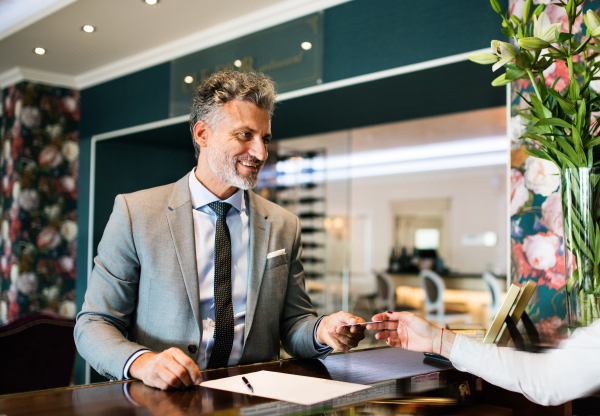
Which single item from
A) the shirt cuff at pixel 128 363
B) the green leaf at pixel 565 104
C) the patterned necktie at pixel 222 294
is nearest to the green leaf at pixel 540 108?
the green leaf at pixel 565 104

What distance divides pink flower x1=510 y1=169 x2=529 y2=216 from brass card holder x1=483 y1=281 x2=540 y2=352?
0.79 meters

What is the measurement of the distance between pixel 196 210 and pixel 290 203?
11.7 ft

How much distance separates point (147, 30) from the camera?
150 inches

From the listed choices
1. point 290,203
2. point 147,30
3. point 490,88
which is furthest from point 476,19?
point 290,203

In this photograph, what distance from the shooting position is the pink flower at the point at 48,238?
4895mm

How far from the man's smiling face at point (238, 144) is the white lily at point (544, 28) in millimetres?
923

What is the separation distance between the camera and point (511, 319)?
158 centimetres

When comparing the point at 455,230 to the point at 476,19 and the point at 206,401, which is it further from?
the point at 206,401

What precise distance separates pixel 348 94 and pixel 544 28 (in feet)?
5.65

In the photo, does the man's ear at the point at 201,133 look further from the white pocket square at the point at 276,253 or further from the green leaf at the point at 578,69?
the green leaf at the point at 578,69

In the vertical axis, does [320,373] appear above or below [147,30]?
below

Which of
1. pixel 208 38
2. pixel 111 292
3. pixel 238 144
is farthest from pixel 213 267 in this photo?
pixel 208 38

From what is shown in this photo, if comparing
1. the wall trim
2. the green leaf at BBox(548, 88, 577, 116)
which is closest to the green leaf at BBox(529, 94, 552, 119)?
the green leaf at BBox(548, 88, 577, 116)

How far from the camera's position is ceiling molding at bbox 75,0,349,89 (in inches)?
131
